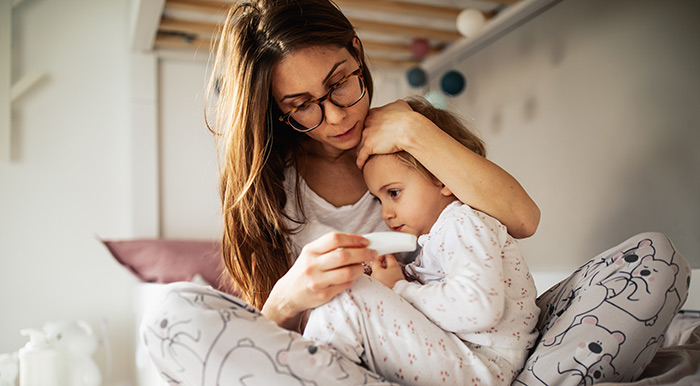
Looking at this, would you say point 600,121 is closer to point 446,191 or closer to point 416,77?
point 416,77

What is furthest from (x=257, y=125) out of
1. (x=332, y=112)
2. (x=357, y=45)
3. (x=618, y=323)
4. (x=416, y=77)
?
(x=416, y=77)

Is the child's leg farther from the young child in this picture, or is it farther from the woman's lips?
the woman's lips

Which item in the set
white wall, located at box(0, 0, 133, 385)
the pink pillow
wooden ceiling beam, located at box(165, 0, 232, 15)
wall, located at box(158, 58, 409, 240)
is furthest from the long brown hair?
white wall, located at box(0, 0, 133, 385)

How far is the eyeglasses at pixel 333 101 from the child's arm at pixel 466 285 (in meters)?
0.32

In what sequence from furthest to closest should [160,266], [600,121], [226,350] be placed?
[160,266] < [600,121] < [226,350]

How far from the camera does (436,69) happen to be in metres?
2.63

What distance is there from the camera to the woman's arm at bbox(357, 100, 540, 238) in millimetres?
921

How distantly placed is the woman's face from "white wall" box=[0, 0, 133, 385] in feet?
5.14

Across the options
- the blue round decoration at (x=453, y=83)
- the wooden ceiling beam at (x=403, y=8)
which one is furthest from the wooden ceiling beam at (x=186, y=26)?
the blue round decoration at (x=453, y=83)

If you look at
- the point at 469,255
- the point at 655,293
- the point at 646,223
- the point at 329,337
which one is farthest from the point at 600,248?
the point at 329,337

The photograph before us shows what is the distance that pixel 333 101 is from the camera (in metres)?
0.99

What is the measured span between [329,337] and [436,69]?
214 cm

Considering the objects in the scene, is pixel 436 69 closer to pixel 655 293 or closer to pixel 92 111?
pixel 92 111

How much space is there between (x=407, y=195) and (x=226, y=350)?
472 millimetres
